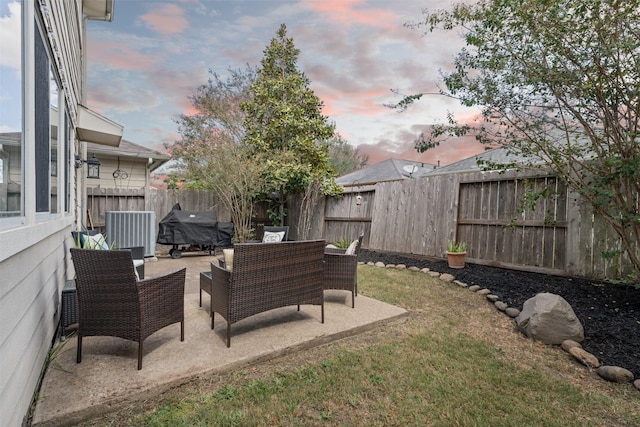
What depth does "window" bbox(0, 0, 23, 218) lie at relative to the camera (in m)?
1.34

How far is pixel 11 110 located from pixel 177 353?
1.86 metres

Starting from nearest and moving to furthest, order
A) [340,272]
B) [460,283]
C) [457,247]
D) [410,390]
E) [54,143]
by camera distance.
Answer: [410,390], [54,143], [340,272], [460,283], [457,247]

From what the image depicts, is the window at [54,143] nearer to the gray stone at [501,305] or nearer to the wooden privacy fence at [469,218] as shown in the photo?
the gray stone at [501,305]

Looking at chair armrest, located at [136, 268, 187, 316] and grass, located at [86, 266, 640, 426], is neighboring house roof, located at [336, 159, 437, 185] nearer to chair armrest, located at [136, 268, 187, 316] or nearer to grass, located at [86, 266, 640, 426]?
grass, located at [86, 266, 640, 426]

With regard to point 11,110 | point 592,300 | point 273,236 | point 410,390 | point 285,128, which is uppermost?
point 285,128

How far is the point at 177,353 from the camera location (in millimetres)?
2432

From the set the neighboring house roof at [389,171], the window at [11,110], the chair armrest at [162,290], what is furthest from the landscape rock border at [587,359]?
the neighboring house roof at [389,171]

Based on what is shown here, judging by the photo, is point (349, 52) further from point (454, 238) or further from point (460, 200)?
point (454, 238)

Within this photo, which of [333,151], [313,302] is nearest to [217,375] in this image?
[313,302]

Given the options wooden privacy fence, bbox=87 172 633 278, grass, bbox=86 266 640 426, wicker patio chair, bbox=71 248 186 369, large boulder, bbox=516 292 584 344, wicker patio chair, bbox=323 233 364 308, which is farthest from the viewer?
wooden privacy fence, bbox=87 172 633 278

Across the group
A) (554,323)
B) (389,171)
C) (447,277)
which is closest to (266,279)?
(554,323)

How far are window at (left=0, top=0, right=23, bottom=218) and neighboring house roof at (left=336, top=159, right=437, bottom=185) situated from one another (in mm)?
9955

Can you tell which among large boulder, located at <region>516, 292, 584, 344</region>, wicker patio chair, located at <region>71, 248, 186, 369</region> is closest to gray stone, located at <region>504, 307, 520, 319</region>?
large boulder, located at <region>516, 292, 584, 344</region>

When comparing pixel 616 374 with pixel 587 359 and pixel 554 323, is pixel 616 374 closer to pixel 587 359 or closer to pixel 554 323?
pixel 587 359
